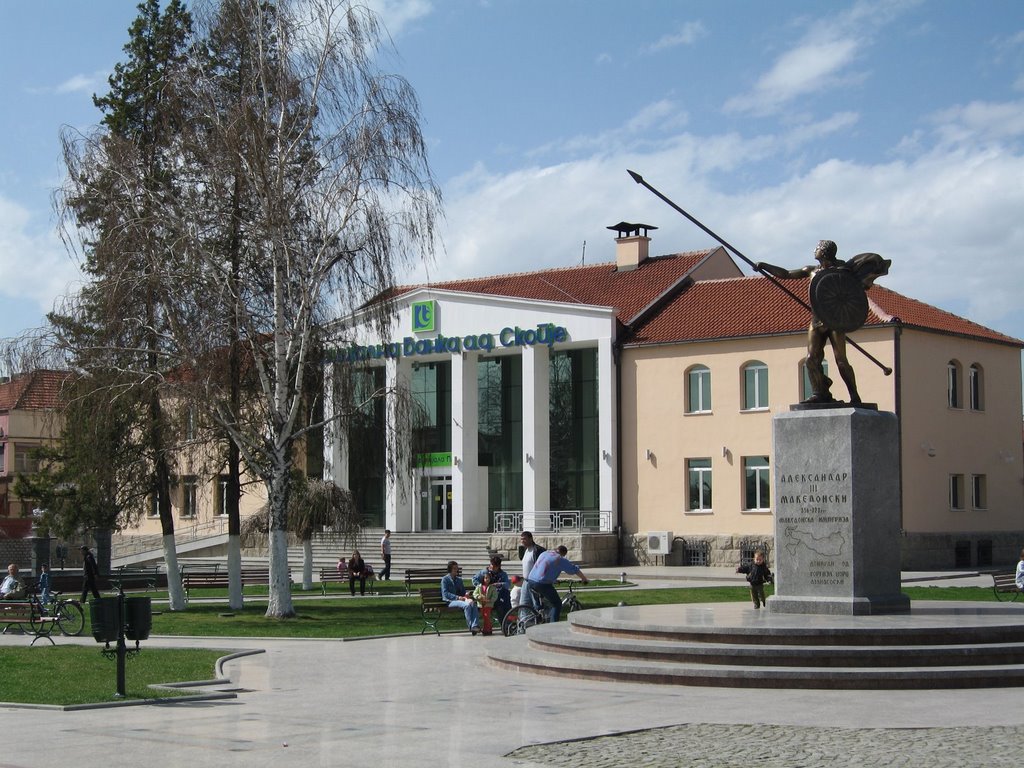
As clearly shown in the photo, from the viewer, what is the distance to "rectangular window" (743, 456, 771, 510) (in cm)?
4450

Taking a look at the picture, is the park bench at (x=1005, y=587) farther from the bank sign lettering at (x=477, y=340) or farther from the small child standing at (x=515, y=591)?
the bank sign lettering at (x=477, y=340)

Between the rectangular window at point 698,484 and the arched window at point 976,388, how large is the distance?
29.9 ft

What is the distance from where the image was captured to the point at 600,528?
157 ft

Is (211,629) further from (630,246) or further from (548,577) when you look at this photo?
(630,246)

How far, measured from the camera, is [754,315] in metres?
45.5

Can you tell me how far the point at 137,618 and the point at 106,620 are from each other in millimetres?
388

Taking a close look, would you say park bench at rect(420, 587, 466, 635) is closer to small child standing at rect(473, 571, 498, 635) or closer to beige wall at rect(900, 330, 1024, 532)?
small child standing at rect(473, 571, 498, 635)

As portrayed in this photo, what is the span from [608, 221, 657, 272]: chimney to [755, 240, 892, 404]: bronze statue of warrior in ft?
112

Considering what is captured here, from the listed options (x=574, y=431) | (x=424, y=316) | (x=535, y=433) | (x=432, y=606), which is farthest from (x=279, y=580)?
(x=424, y=316)

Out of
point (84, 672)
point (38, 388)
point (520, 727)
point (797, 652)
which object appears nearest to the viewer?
point (520, 727)

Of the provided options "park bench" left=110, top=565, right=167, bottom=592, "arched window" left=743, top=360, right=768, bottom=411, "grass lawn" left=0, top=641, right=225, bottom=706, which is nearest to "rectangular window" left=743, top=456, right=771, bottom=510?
"arched window" left=743, top=360, right=768, bottom=411

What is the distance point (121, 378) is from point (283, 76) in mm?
6879

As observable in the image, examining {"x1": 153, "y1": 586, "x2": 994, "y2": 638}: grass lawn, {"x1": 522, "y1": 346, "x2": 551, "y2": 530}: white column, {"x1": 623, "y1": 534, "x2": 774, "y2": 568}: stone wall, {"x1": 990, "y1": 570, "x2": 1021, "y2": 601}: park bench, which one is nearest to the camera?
{"x1": 153, "y1": 586, "x2": 994, "y2": 638}: grass lawn

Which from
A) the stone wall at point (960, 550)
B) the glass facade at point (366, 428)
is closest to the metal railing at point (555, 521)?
the stone wall at point (960, 550)
